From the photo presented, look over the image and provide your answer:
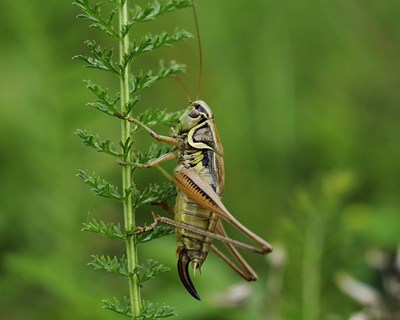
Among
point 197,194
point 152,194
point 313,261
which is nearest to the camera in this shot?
point 152,194

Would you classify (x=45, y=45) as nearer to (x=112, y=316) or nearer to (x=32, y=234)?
(x=32, y=234)

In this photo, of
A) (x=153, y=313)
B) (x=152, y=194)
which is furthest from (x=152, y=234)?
(x=153, y=313)

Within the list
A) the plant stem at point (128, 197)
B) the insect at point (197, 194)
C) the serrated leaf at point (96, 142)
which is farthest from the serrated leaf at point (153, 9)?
the insect at point (197, 194)

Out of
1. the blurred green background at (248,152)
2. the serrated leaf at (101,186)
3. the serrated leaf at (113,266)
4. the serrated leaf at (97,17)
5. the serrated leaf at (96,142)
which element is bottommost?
the serrated leaf at (113,266)

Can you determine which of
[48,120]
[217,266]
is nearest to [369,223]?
[217,266]

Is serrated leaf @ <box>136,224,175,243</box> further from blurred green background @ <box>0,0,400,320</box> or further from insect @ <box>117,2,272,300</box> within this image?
blurred green background @ <box>0,0,400,320</box>

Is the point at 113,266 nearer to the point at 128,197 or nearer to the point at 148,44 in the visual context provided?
the point at 128,197

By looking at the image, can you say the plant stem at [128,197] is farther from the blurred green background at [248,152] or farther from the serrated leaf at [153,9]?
the blurred green background at [248,152]

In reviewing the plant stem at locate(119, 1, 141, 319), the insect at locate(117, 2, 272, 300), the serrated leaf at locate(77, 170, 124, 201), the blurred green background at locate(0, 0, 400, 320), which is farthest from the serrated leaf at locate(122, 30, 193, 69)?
the blurred green background at locate(0, 0, 400, 320)
